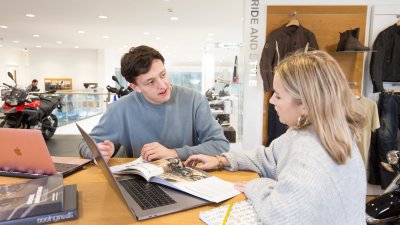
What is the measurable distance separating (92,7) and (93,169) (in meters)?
5.23

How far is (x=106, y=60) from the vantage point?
46.8 ft

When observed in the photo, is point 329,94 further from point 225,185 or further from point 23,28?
point 23,28

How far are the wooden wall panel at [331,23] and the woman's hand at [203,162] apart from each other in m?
2.19

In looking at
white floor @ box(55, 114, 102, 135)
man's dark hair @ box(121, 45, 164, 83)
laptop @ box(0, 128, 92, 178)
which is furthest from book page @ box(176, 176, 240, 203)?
white floor @ box(55, 114, 102, 135)

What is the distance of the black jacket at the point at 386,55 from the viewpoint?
2.95 m

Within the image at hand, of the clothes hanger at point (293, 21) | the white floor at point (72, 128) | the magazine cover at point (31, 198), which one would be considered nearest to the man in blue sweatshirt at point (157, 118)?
the magazine cover at point (31, 198)

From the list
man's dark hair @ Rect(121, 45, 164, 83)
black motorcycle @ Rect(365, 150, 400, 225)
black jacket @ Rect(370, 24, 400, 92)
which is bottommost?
black motorcycle @ Rect(365, 150, 400, 225)

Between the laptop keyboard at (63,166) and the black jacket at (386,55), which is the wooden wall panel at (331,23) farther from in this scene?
the laptop keyboard at (63,166)

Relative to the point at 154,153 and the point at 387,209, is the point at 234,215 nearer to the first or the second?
the point at 154,153

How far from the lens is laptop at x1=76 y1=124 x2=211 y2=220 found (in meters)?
0.88

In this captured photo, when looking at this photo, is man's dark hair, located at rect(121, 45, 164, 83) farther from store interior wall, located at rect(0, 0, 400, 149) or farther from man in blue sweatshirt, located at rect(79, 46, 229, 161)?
store interior wall, located at rect(0, 0, 400, 149)

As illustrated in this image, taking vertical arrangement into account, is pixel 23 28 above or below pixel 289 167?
above

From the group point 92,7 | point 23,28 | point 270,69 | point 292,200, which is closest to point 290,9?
point 270,69

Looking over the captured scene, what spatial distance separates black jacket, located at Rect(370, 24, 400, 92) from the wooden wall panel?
0.47 ft
